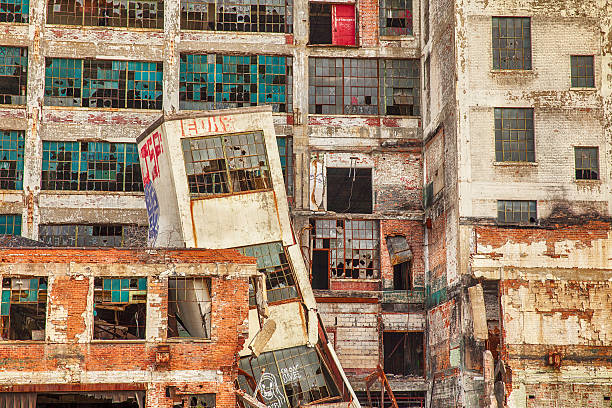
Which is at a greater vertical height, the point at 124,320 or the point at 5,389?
the point at 124,320

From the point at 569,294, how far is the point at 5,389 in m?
17.4

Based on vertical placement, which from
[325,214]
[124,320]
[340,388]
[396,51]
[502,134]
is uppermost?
[396,51]

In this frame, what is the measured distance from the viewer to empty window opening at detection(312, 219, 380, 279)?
3616 centimetres

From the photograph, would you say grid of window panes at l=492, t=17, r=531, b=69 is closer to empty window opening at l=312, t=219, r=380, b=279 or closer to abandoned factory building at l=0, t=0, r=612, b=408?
abandoned factory building at l=0, t=0, r=612, b=408

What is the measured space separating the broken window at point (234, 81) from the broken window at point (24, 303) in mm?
12903

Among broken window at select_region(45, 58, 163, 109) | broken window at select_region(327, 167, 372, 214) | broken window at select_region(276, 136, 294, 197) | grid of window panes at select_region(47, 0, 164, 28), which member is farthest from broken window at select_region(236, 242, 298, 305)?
grid of window panes at select_region(47, 0, 164, 28)

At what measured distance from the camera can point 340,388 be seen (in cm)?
2898

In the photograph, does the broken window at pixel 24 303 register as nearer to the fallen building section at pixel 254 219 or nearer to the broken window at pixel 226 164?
the fallen building section at pixel 254 219

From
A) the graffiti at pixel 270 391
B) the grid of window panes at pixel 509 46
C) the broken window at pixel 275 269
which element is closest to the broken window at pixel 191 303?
the graffiti at pixel 270 391

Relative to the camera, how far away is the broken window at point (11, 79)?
36375 millimetres

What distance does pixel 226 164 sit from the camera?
29156 mm

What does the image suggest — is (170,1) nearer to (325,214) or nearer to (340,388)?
(325,214)

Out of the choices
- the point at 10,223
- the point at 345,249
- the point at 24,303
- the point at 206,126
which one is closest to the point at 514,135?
the point at 345,249

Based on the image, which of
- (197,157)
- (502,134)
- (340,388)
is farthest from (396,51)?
(340,388)
